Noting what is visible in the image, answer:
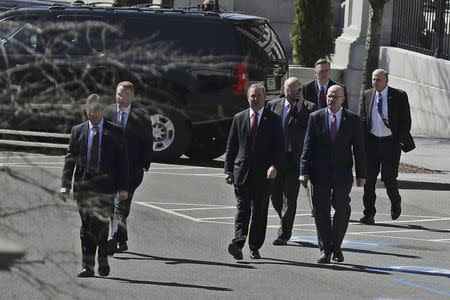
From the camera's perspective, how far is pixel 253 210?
37.1 ft

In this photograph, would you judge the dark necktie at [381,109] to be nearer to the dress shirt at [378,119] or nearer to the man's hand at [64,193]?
the dress shirt at [378,119]

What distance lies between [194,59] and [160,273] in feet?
24.6

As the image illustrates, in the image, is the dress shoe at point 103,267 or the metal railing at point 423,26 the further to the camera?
the metal railing at point 423,26

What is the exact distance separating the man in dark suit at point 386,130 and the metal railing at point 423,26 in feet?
30.6

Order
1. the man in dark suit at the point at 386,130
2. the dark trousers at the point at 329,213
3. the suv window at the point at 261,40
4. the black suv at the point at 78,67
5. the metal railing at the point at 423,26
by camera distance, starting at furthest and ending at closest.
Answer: the metal railing at the point at 423,26, the suv window at the point at 261,40, the man in dark suit at the point at 386,130, the dark trousers at the point at 329,213, the black suv at the point at 78,67

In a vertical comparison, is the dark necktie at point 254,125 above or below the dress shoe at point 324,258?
above

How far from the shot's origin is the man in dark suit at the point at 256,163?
11.2 metres

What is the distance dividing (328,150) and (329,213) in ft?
1.89

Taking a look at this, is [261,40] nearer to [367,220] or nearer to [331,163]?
[367,220]

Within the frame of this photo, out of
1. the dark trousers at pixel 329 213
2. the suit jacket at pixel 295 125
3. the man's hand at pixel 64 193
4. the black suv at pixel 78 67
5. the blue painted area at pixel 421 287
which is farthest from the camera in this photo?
the suit jacket at pixel 295 125

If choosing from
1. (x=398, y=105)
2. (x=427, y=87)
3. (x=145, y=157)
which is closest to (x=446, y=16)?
(x=427, y=87)

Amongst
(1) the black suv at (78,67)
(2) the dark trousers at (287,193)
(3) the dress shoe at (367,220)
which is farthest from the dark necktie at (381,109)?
(1) the black suv at (78,67)

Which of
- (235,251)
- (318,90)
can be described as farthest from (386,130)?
(235,251)

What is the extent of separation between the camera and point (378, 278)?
34.3 ft
